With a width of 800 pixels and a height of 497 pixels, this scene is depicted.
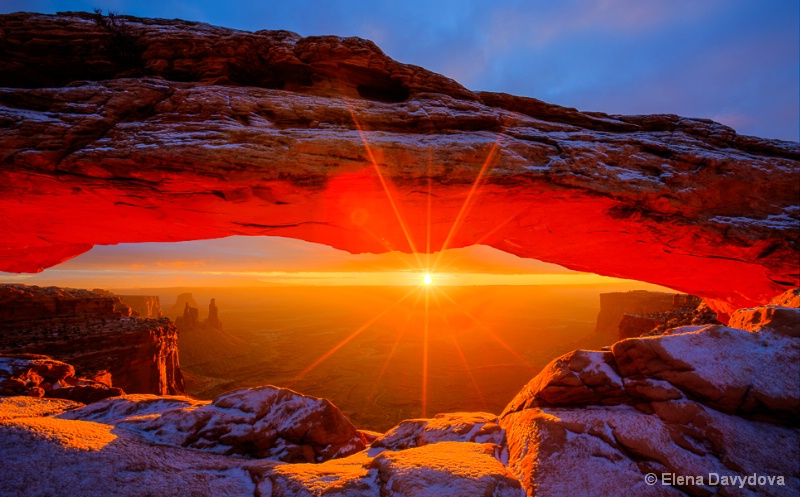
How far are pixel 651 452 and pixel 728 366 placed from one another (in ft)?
6.73

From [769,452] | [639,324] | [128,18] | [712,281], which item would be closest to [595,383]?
[769,452]

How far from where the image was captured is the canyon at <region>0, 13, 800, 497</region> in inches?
174

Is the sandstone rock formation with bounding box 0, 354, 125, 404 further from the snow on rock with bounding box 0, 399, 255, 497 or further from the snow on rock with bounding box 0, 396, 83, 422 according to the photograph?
the snow on rock with bounding box 0, 399, 255, 497

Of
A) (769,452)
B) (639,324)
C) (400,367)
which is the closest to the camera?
(769,452)

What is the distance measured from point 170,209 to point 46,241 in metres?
7.09

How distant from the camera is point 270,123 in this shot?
984 cm

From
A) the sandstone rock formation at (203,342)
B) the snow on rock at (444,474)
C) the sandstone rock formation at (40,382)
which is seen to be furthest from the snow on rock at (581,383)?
the sandstone rock formation at (203,342)

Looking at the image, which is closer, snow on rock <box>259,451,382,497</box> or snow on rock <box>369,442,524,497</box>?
snow on rock <box>369,442,524,497</box>

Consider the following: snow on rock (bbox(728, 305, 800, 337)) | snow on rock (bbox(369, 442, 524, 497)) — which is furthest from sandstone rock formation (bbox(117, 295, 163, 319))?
snow on rock (bbox(728, 305, 800, 337))

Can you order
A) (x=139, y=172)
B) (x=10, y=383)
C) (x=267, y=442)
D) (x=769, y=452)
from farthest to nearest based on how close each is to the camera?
(x=139, y=172) < (x=10, y=383) < (x=267, y=442) < (x=769, y=452)

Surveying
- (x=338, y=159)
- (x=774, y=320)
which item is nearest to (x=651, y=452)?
(x=774, y=320)

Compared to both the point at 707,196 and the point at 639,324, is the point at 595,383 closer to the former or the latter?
the point at 707,196

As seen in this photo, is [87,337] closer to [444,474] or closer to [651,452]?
[444,474]

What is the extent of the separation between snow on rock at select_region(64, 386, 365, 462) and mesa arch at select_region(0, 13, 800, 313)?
5.91 m
